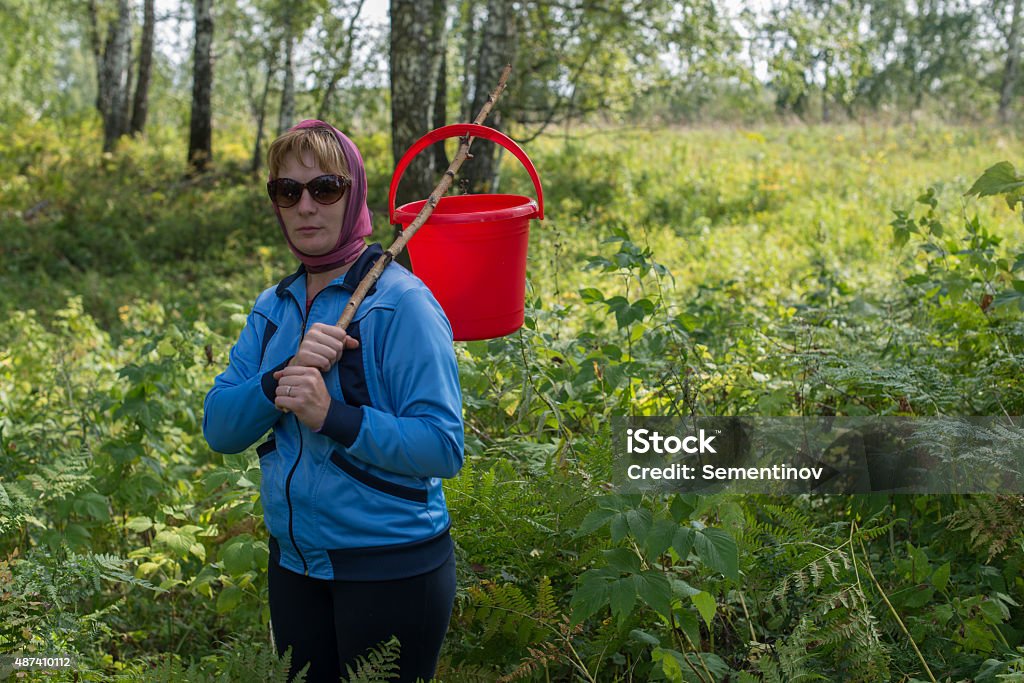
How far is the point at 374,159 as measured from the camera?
15125 mm

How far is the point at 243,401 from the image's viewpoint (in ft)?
6.96

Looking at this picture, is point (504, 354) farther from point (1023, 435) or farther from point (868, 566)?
point (1023, 435)

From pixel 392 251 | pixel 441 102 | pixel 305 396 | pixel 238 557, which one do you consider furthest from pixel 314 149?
pixel 441 102

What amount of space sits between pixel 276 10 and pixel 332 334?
448 inches

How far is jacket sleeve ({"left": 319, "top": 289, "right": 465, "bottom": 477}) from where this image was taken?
1.99 m

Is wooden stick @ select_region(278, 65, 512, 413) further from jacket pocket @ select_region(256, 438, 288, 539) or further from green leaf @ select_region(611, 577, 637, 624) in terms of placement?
green leaf @ select_region(611, 577, 637, 624)

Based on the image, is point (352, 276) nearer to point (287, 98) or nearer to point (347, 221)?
point (347, 221)

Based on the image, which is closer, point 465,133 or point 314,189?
point 314,189

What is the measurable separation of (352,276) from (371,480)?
479 mm

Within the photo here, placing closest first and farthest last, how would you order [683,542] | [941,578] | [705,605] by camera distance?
1. [683,542]
2. [705,605]
3. [941,578]

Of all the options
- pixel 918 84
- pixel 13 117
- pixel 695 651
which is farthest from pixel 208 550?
pixel 918 84

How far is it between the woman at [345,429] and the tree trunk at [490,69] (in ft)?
25.7

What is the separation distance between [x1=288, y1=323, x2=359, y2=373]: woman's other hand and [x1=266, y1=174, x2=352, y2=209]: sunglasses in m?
0.33

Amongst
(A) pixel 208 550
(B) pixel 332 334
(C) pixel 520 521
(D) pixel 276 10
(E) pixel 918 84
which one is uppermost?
(E) pixel 918 84
